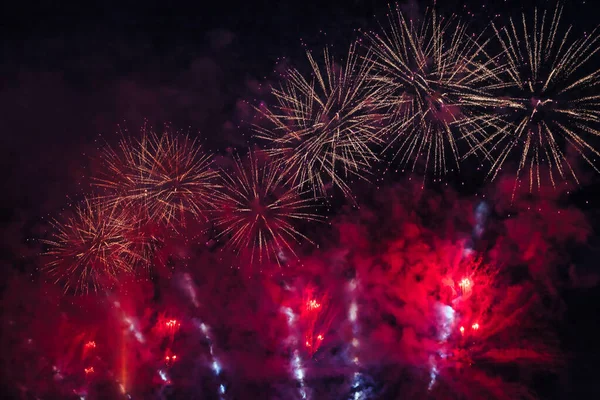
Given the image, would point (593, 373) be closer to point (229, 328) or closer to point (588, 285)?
point (588, 285)

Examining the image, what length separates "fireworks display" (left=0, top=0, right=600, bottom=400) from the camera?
654 cm

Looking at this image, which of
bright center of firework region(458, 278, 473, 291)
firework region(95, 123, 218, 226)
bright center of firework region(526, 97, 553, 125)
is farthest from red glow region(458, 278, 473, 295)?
firework region(95, 123, 218, 226)

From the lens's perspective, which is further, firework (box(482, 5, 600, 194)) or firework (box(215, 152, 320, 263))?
firework (box(215, 152, 320, 263))

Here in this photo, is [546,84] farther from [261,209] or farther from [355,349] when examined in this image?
[355,349]

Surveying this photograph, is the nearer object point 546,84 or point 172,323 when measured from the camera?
point 546,84

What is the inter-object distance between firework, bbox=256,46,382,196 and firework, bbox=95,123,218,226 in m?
1.41

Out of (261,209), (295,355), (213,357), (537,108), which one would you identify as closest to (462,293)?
(295,355)

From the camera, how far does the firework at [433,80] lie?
20.5ft

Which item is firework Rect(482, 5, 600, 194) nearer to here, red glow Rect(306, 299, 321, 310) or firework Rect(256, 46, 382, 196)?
firework Rect(256, 46, 382, 196)

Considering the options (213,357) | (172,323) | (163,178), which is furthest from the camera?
(172,323)

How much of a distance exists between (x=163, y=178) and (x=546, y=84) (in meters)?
5.87

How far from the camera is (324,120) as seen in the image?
7098 millimetres

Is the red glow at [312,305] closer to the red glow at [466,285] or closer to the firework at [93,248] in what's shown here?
the red glow at [466,285]

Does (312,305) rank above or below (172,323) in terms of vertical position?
below
